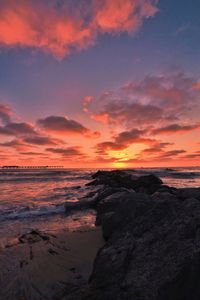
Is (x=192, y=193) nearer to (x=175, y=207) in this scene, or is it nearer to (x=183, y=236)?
(x=175, y=207)

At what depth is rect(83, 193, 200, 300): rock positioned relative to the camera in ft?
10.7

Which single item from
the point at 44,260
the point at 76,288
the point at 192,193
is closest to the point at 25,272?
the point at 44,260

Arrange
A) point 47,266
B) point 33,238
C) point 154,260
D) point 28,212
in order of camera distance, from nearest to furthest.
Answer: point 154,260
point 47,266
point 33,238
point 28,212

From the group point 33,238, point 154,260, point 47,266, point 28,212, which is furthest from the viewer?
point 28,212

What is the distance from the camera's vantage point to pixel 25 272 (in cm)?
522

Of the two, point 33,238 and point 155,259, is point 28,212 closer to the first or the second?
point 33,238

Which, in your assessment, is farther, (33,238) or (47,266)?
(33,238)

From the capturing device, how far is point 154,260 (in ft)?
12.7

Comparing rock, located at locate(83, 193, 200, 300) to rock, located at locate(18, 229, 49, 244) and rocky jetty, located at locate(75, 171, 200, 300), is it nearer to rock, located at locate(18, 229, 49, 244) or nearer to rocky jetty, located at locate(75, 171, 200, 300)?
rocky jetty, located at locate(75, 171, 200, 300)

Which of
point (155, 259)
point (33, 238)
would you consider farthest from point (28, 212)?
point (155, 259)

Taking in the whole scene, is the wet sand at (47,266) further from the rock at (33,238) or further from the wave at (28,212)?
the wave at (28,212)

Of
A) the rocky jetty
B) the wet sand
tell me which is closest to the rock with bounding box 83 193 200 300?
the rocky jetty

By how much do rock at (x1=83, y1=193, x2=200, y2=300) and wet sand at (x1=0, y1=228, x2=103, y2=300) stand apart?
0.51m

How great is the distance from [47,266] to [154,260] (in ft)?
8.33
